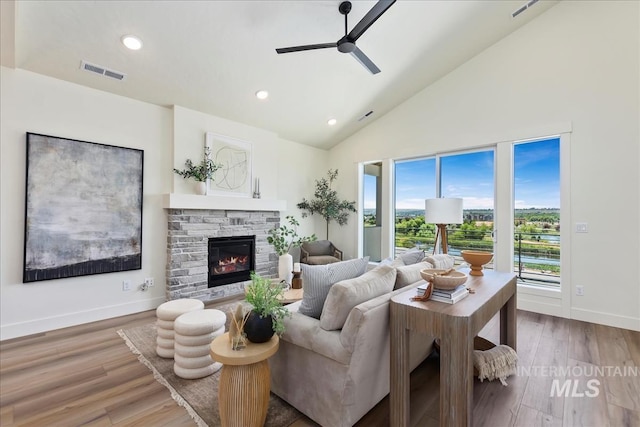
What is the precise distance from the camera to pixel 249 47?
338 cm

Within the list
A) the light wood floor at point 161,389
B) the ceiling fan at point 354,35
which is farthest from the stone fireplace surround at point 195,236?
the ceiling fan at point 354,35

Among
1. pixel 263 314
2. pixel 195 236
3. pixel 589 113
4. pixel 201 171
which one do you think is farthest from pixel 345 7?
pixel 195 236

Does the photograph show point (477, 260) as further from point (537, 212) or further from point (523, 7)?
point (523, 7)

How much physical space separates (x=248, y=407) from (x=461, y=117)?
15.7 ft

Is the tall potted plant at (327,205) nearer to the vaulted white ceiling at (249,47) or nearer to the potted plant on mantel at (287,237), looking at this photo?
the potted plant on mantel at (287,237)

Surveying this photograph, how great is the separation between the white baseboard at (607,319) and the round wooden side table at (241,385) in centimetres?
406

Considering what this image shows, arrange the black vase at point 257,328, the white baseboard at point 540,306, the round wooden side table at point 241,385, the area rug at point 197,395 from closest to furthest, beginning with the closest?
the round wooden side table at point 241,385 → the black vase at point 257,328 → the area rug at point 197,395 → the white baseboard at point 540,306

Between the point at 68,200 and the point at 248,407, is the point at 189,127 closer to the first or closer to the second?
the point at 68,200

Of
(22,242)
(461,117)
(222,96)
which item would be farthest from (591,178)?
(22,242)

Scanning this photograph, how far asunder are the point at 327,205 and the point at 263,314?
440 cm

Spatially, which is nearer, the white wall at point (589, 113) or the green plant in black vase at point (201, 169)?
the white wall at point (589, 113)

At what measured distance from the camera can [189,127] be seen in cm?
416

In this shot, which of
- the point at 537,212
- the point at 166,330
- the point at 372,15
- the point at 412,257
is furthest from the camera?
the point at 537,212

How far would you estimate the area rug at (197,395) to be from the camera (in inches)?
71.0
